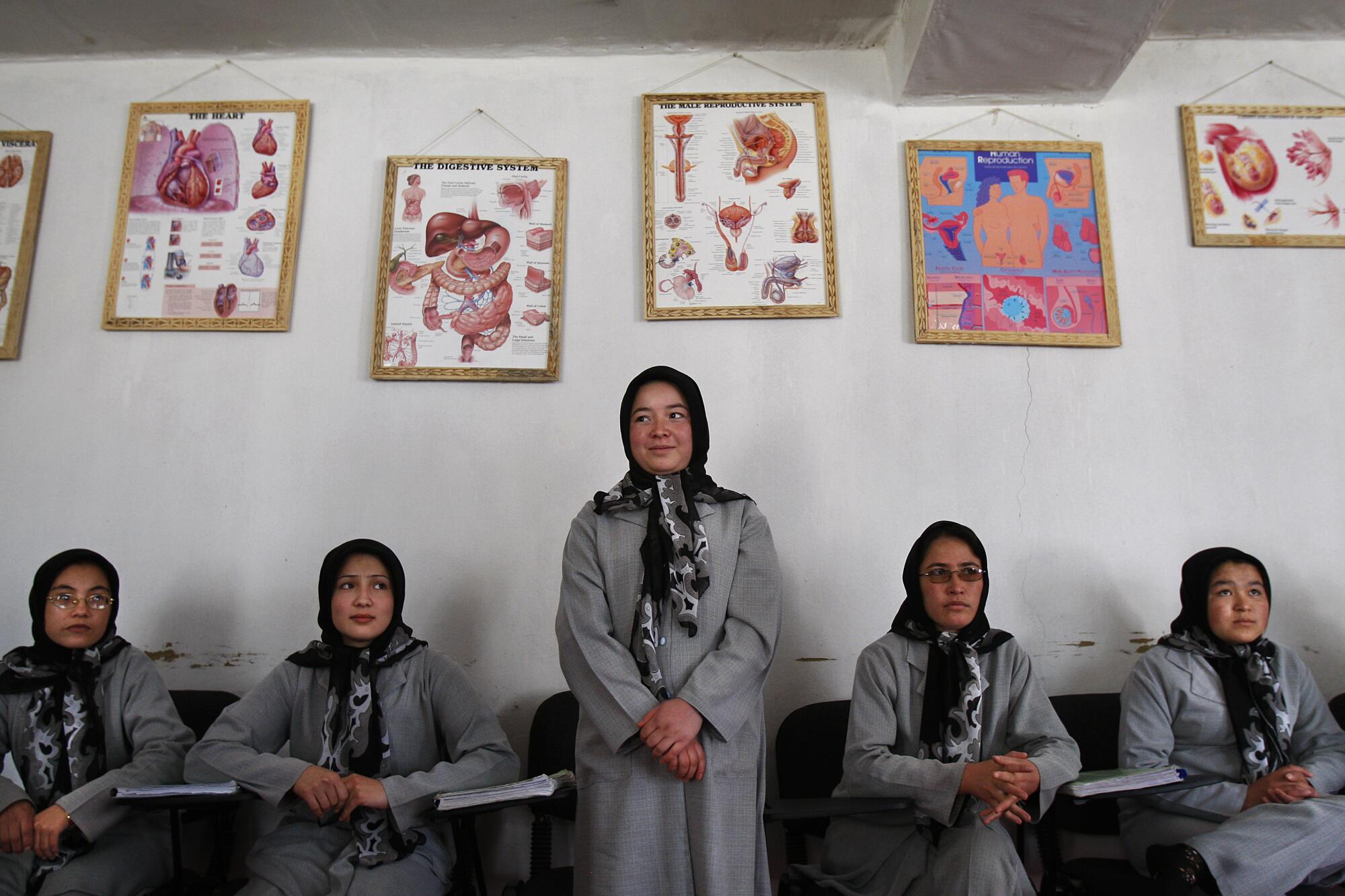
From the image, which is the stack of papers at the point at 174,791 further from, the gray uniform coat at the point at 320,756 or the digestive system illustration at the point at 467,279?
the digestive system illustration at the point at 467,279

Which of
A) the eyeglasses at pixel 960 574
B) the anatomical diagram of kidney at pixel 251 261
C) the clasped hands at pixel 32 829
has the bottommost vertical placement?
the clasped hands at pixel 32 829

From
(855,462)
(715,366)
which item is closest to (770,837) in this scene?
(855,462)

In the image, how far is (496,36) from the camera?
3361 mm

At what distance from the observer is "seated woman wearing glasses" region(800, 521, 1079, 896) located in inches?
81.3

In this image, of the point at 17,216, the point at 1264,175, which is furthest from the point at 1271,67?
the point at 17,216

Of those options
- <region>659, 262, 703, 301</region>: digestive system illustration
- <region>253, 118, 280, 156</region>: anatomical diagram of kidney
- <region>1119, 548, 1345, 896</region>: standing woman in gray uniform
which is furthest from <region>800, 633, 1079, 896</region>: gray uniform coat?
<region>253, 118, 280, 156</region>: anatomical diagram of kidney

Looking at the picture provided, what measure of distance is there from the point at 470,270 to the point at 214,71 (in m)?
1.31

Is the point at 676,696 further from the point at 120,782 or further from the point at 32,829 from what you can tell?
the point at 32,829

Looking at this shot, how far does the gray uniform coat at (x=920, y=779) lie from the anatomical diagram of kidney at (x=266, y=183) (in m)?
2.64

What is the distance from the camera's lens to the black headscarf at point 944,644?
7.56ft

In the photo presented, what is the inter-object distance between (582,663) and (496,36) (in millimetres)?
2397

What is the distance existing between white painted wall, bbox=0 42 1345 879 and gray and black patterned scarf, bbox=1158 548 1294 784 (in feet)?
1.23

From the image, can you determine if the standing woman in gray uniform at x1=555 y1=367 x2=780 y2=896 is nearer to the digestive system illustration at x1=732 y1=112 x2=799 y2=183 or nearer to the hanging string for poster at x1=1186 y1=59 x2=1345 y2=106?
the digestive system illustration at x1=732 y1=112 x2=799 y2=183

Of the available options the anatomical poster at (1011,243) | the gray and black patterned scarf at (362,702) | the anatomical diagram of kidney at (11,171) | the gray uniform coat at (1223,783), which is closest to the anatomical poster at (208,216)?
the anatomical diagram of kidney at (11,171)
